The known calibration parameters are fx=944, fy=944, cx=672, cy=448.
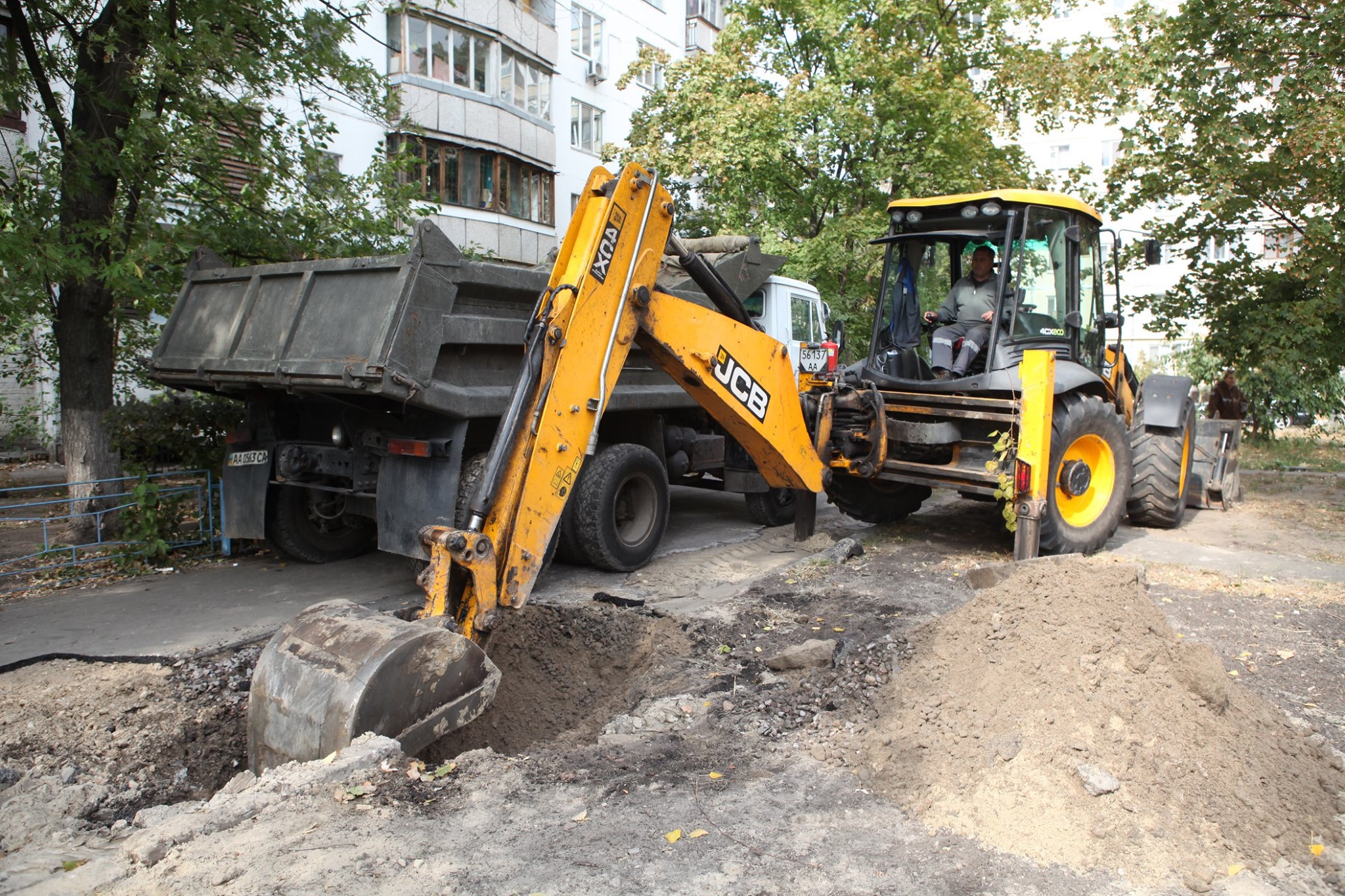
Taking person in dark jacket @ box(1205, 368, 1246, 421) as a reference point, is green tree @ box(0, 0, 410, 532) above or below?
above

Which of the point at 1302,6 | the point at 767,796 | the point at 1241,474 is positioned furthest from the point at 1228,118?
the point at 767,796

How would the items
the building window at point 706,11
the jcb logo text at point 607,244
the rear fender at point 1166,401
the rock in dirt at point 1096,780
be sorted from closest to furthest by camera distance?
the rock in dirt at point 1096,780 → the jcb logo text at point 607,244 → the rear fender at point 1166,401 → the building window at point 706,11

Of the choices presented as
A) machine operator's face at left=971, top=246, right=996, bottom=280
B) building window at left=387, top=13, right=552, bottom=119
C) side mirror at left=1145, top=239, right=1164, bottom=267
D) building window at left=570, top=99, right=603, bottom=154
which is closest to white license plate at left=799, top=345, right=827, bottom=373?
machine operator's face at left=971, top=246, right=996, bottom=280

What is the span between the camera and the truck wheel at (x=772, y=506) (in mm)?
8836

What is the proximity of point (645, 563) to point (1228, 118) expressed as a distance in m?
8.44

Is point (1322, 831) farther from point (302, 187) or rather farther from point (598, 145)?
point (598, 145)

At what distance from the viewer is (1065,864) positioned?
2.91 m

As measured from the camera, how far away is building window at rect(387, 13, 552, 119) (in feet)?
63.1

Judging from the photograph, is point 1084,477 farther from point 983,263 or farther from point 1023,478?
point 983,263

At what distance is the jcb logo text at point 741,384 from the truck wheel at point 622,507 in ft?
3.54

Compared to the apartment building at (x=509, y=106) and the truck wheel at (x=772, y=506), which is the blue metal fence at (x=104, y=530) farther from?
the apartment building at (x=509, y=106)

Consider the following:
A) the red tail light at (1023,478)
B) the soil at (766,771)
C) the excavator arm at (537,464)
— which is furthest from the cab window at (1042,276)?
the soil at (766,771)

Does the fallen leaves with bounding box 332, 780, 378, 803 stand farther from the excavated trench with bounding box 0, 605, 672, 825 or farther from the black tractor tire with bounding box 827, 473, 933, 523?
the black tractor tire with bounding box 827, 473, 933, 523

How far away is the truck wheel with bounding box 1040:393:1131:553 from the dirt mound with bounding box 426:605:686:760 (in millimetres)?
3331
